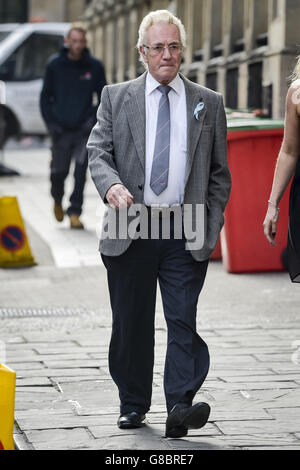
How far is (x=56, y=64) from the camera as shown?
13.9m

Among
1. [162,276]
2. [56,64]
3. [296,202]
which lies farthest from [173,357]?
[56,64]

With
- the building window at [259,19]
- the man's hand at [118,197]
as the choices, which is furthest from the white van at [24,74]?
the man's hand at [118,197]

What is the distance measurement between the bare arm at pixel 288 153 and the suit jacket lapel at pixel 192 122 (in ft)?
1.20

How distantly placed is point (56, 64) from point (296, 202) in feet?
28.2

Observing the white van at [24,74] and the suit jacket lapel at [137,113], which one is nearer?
the suit jacket lapel at [137,113]

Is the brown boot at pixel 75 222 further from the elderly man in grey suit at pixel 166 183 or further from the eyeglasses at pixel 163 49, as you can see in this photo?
the eyeglasses at pixel 163 49

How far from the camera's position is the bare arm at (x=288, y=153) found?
558 cm

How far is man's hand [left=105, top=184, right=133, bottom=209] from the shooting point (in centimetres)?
541

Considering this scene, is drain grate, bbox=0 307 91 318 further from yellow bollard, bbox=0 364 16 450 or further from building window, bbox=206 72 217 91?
building window, bbox=206 72 217 91

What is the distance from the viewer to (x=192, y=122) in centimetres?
568

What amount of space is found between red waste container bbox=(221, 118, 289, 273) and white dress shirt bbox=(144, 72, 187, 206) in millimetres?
4997

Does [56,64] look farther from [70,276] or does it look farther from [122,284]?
[122,284]

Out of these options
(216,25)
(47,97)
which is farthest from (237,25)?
(47,97)

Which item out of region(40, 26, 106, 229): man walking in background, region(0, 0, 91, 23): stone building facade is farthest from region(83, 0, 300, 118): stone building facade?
region(0, 0, 91, 23): stone building facade
